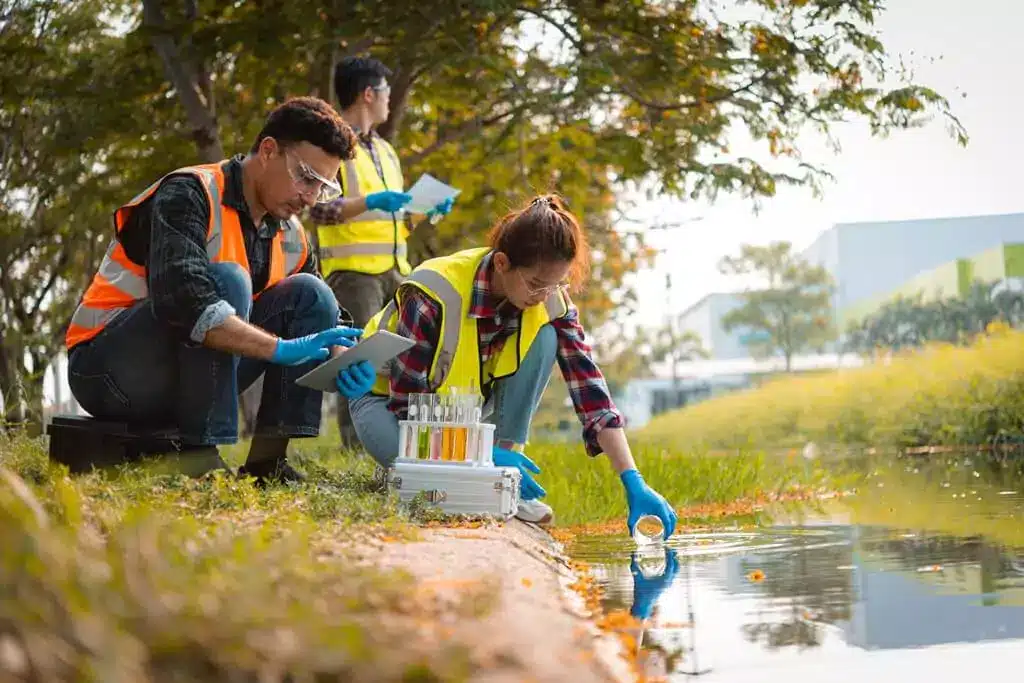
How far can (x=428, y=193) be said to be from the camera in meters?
6.00

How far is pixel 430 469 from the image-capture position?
4160 mm

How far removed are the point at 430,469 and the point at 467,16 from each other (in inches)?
190

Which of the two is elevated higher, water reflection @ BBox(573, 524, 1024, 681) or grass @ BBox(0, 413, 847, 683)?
grass @ BBox(0, 413, 847, 683)

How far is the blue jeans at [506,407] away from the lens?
4602mm

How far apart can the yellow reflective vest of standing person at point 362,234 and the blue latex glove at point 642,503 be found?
92.2 inches

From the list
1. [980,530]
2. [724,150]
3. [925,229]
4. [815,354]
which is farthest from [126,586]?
[815,354]

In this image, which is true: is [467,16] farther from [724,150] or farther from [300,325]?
[300,325]

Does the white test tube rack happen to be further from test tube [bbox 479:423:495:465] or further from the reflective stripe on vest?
the reflective stripe on vest

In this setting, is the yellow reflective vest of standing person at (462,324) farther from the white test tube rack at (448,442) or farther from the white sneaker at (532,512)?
the white sneaker at (532,512)

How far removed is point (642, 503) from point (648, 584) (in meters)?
0.73

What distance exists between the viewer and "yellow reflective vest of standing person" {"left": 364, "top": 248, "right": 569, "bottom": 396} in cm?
445

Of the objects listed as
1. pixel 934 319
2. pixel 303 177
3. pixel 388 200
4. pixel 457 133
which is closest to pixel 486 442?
pixel 303 177

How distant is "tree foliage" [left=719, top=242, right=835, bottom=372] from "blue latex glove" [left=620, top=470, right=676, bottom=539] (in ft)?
102

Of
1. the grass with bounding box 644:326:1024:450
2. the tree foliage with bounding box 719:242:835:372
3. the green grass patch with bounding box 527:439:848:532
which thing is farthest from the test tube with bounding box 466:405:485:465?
the tree foliage with bounding box 719:242:835:372
